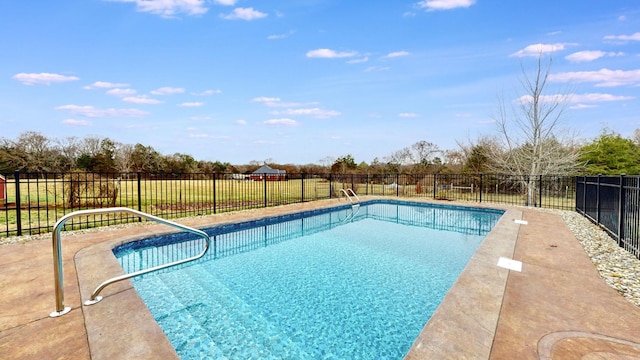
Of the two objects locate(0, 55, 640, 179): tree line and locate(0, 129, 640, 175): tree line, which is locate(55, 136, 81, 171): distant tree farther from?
locate(0, 55, 640, 179): tree line

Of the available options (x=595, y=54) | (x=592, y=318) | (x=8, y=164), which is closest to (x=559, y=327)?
(x=592, y=318)

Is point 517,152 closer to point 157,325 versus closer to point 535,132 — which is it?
point 535,132

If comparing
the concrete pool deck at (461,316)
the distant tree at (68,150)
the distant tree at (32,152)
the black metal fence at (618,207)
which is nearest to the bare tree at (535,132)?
the black metal fence at (618,207)

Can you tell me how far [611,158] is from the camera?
1653 centimetres

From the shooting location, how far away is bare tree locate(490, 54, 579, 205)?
14117 mm

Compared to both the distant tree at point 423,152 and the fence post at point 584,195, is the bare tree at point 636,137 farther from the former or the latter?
the fence post at point 584,195

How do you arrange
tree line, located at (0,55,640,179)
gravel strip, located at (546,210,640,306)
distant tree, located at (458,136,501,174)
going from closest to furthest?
gravel strip, located at (546,210,640,306) < tree line, located at (0,55,640,179) < distant tree, located at (458,136,501,174)

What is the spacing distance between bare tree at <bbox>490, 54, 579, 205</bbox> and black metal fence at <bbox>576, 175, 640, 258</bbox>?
15.9ft

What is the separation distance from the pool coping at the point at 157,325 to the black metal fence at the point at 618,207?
9.52 feet

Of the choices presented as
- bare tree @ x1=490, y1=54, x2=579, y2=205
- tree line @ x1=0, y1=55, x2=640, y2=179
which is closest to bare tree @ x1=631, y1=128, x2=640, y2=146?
tree line @ x1=0, y1=55, x2=640, y2=179

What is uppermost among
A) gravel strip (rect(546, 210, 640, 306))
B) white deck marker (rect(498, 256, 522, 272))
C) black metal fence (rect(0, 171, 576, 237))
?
black metal fence (rect(0, 171, 576, 237))

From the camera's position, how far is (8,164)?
2741cm

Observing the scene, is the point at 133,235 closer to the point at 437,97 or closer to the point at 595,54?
the point at 437,97

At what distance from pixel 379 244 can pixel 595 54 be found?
A: 12611 mm
